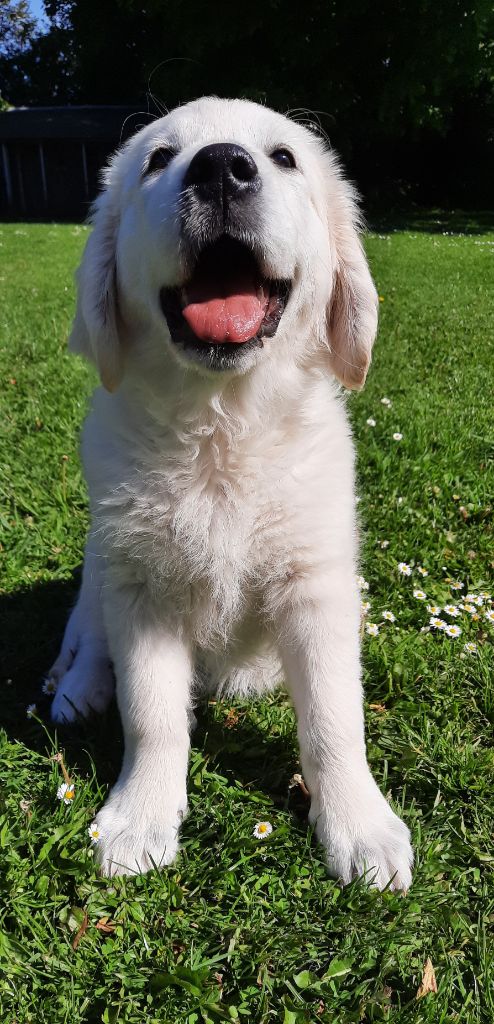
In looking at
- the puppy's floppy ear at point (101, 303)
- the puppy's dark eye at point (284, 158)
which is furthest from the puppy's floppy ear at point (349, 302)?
the puppy's floppy ear at point (101, 303)

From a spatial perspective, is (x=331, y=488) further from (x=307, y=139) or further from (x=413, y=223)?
(x=413, y=223)

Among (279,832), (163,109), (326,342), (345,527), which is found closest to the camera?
(279,832)

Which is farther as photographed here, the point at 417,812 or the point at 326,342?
the point at 326,342

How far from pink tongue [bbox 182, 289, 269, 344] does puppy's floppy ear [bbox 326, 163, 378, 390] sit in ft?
1.25

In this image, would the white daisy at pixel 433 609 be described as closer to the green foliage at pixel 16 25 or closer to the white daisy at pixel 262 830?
the white daisy at pixel 262 830

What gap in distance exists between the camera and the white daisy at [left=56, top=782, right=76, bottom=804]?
74.0 inches

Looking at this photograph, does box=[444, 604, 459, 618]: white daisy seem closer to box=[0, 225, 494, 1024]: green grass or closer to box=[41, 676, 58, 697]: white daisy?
box=[0, 225, 494, 1024]: green grass

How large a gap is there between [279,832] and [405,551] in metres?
1.44

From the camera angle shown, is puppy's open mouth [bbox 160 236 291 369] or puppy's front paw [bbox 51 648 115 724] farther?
puppy's front paw [bbox 51 648 115 724]

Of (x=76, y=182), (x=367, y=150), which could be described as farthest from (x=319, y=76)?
(x=76, y=182)

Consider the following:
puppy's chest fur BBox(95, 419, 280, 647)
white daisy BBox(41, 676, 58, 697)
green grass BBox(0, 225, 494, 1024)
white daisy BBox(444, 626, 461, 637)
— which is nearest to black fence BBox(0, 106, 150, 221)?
green grass BBox(0, 225, 494, 1024)

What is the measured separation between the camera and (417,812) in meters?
1.95

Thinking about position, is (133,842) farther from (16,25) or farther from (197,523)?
(16,25)

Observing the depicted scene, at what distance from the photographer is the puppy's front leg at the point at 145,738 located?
179 cm
